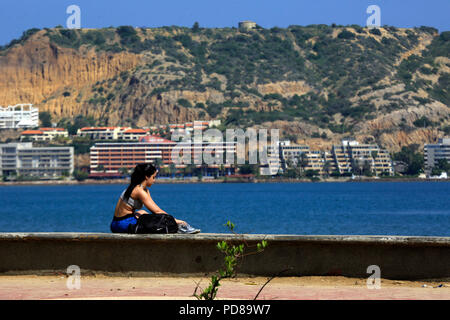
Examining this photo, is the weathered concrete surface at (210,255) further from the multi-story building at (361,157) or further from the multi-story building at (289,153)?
the multi-story building at (289,153)

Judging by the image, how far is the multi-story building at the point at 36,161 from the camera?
601ft

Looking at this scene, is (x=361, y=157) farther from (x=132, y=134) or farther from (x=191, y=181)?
(x=132, y=134)

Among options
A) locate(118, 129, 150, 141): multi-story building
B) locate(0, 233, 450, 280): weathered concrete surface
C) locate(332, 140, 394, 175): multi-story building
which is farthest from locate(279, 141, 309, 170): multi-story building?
locate(0, 233, 450, 280): weathered concrete surface

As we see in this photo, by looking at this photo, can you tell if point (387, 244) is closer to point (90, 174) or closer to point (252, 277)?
point (252, 277)

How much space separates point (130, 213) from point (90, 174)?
176443mm

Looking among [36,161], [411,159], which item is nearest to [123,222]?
[411,159]

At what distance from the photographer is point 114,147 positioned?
180000 mm

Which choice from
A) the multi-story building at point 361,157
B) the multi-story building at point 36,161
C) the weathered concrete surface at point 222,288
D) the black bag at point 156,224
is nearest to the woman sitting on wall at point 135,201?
the black bag at point 156,224

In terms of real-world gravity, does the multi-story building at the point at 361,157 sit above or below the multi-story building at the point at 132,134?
below

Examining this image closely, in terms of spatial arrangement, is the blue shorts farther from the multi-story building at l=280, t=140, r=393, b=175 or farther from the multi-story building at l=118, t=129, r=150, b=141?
the multi-story building at l=118, t=129, r=150, b=141

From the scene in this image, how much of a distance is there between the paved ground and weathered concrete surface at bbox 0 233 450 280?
0.36 ft

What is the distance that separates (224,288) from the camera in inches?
342

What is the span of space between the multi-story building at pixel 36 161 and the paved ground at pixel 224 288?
6879 inches

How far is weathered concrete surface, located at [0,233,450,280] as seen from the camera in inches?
360
